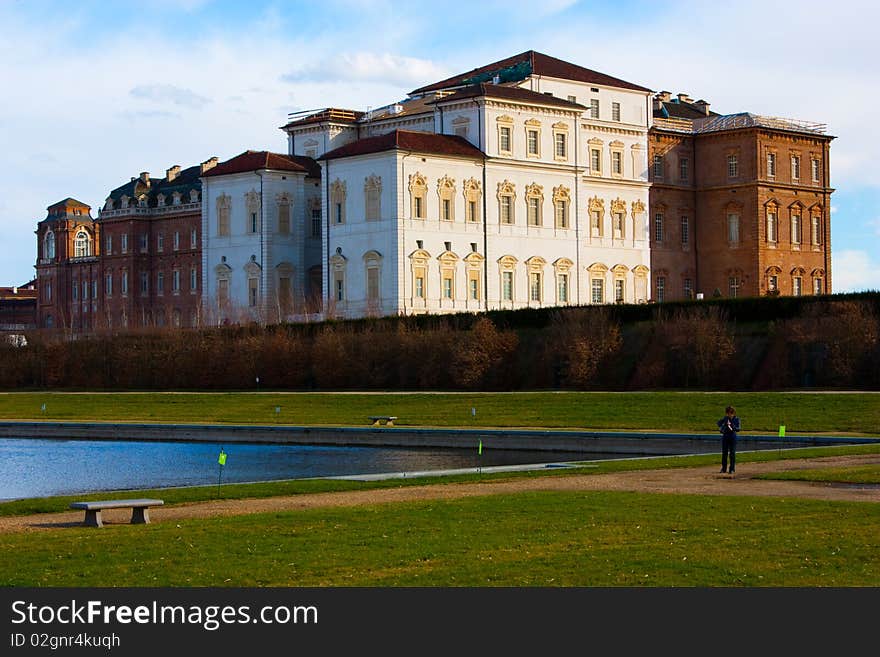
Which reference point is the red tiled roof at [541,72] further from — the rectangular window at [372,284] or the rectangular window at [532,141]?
the rectangular window at [372,284]

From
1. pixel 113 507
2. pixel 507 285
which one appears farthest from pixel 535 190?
pixel 113 507

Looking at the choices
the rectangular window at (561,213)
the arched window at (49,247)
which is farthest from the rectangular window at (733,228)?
the arched window at (49,247)

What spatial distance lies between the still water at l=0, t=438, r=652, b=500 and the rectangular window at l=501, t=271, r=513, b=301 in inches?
1706

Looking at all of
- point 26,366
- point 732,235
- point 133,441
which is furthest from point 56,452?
point 732,235

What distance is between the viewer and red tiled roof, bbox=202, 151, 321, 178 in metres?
99.1

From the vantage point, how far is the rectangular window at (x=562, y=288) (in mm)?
97812

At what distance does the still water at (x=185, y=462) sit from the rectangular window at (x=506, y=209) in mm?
44530

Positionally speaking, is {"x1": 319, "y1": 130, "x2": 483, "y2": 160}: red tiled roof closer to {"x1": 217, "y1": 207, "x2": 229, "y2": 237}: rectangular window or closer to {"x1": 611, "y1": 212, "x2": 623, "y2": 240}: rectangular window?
{"x1": 217, "y1": 207, "x2": 229, "y2": 237}: rectangular window

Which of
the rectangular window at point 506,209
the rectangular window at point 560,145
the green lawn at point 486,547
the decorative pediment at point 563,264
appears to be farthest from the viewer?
the decorative pediment at point 563,264

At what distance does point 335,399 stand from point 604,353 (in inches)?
463

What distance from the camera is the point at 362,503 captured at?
1061 inches

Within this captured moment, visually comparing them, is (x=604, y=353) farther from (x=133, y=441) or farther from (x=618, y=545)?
(x=618, y=545)

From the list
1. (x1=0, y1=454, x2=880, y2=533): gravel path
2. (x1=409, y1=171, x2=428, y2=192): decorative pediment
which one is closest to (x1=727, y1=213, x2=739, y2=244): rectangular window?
(x1=409, y1=171, x2=428, y2=192): decorative pediment

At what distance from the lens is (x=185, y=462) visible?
45.4m
